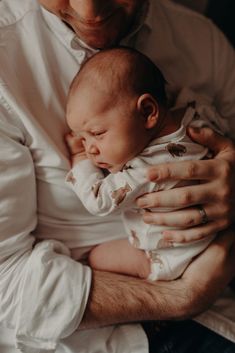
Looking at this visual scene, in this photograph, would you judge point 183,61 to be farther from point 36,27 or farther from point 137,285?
point 137,285

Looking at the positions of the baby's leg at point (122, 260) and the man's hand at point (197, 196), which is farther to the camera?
the baby's leg at point (122, 260)

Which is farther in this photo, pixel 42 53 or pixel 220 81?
pixel 220 81

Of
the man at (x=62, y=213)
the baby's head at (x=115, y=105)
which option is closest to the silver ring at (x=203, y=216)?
the man at (x=62, y=213)

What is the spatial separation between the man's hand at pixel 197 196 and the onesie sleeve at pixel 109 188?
0.10 feet

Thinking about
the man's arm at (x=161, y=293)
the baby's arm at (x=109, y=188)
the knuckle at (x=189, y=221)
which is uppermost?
the baby's arm at (x=109, y=188)

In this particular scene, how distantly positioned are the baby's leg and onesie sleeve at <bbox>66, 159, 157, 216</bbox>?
0.51 ft

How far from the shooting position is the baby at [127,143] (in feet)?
3.55

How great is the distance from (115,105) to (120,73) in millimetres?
71

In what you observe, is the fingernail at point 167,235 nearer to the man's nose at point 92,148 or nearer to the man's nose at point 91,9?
the man's nose at point 92,148

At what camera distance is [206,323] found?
1.26 meters

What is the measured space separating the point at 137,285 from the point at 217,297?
0.22m

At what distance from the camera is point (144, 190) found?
113 centimetres

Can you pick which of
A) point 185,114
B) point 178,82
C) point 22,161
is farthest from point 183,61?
point 22,161

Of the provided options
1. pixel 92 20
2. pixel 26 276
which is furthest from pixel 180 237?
pixel 92 20
